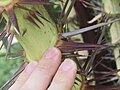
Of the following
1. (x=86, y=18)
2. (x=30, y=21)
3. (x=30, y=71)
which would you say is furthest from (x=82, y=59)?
(x=30, y=21)

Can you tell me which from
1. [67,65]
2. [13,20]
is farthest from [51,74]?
[13,20]

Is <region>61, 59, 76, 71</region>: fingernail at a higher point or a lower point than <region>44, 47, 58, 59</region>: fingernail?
lower

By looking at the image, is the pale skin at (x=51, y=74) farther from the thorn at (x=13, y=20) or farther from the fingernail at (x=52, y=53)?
the thorn at (x=13, y=20)

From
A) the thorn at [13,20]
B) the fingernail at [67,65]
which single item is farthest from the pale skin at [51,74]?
the thorn at [13,20]

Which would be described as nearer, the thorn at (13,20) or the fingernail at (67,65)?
the thorn at (13,20)

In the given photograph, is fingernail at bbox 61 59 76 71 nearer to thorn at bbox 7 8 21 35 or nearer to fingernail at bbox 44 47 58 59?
fingernail at bbox 44 47 58 59

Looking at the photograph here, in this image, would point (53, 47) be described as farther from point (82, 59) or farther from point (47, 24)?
point (82, 59)

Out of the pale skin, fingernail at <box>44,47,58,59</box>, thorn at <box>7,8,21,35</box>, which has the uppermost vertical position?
thorn at <box>7,8,21,35</box>

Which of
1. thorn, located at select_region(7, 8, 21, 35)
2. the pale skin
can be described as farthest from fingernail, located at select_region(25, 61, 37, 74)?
thorn, located at select_region(7, 8, 21, 35)

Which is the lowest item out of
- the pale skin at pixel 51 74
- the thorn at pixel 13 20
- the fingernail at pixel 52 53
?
the pale skin at pixel 51 74
